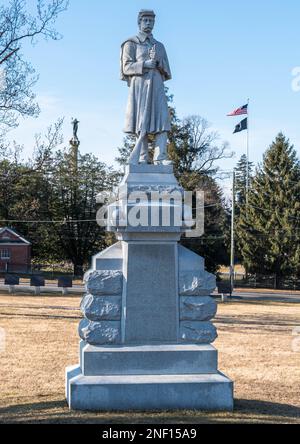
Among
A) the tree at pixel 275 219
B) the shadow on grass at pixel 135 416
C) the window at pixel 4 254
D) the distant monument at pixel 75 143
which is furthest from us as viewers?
the distant monument at pixel 75 143

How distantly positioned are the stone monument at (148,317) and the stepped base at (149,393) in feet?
0.04

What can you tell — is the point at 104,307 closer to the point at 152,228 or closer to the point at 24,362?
the point at 152,228

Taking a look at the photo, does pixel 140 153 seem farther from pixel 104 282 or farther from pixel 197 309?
pixel 197 309

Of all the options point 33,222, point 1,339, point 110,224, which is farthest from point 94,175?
point 110,224

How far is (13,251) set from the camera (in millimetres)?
45812

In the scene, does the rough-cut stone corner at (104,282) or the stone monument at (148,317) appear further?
the rough-cut stone corner at (104,282)

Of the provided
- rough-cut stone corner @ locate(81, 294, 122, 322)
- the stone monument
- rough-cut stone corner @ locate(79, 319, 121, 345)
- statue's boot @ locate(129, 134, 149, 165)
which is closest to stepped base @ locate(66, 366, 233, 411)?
the stone monument

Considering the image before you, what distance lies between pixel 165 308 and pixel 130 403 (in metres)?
1.23

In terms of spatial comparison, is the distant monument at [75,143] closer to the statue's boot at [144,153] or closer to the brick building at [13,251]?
the brick building at [13,251]

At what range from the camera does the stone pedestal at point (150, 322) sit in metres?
7.21

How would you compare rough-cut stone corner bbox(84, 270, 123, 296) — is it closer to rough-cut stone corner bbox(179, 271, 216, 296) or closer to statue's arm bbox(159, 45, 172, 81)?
rough-cut stone corner bbox(179, 271, 216, 296)

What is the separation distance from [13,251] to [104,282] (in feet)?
130

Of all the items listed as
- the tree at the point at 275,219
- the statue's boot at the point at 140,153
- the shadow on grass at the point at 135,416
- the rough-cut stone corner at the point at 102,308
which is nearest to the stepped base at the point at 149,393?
the shadow on grass at the point at 135,416

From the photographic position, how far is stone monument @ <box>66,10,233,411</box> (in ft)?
23.5
